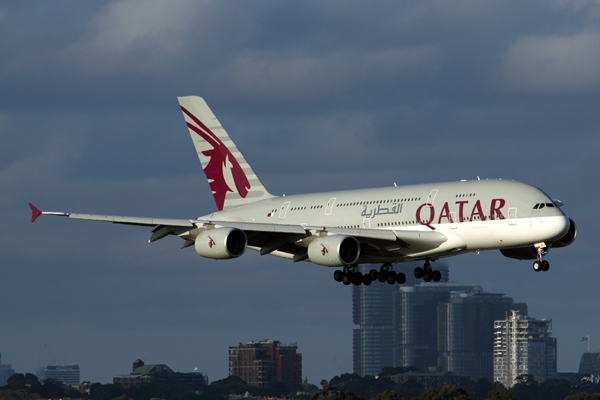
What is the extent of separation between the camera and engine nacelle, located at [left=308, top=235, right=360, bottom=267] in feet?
213

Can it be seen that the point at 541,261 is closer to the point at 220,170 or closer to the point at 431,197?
the point at 431,197

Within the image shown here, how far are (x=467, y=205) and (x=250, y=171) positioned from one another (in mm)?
22749

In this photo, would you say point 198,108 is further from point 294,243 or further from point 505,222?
point 505,222

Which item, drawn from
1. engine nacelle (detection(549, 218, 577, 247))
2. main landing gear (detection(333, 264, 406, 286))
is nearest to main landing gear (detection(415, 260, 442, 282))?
main landing gear (detection(333, 264, 406, 286))

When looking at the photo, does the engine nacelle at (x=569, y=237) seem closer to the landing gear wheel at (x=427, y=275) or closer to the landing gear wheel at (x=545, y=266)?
the landing gear wheel at (x=545, y=266)

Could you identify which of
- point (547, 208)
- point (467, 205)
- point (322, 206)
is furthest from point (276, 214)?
point (547, 208)

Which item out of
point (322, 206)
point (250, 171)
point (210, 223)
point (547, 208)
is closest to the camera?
point (547, 208)

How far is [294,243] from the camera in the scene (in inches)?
2761

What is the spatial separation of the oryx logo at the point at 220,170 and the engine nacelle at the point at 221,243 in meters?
15.2

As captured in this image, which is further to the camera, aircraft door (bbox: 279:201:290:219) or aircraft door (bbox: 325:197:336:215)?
aircraft door (bbox: 279:201:290:219)

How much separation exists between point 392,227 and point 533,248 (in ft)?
33.1

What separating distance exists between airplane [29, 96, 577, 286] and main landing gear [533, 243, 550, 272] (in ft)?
0.21

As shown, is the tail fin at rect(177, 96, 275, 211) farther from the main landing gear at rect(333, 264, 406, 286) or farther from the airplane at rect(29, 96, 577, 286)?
the main landing gear at rect(333, 264, 406, 286)

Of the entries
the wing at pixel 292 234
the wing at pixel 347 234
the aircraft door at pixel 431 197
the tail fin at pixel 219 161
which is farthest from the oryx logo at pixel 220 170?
the aircraft door at pixel 431 197
